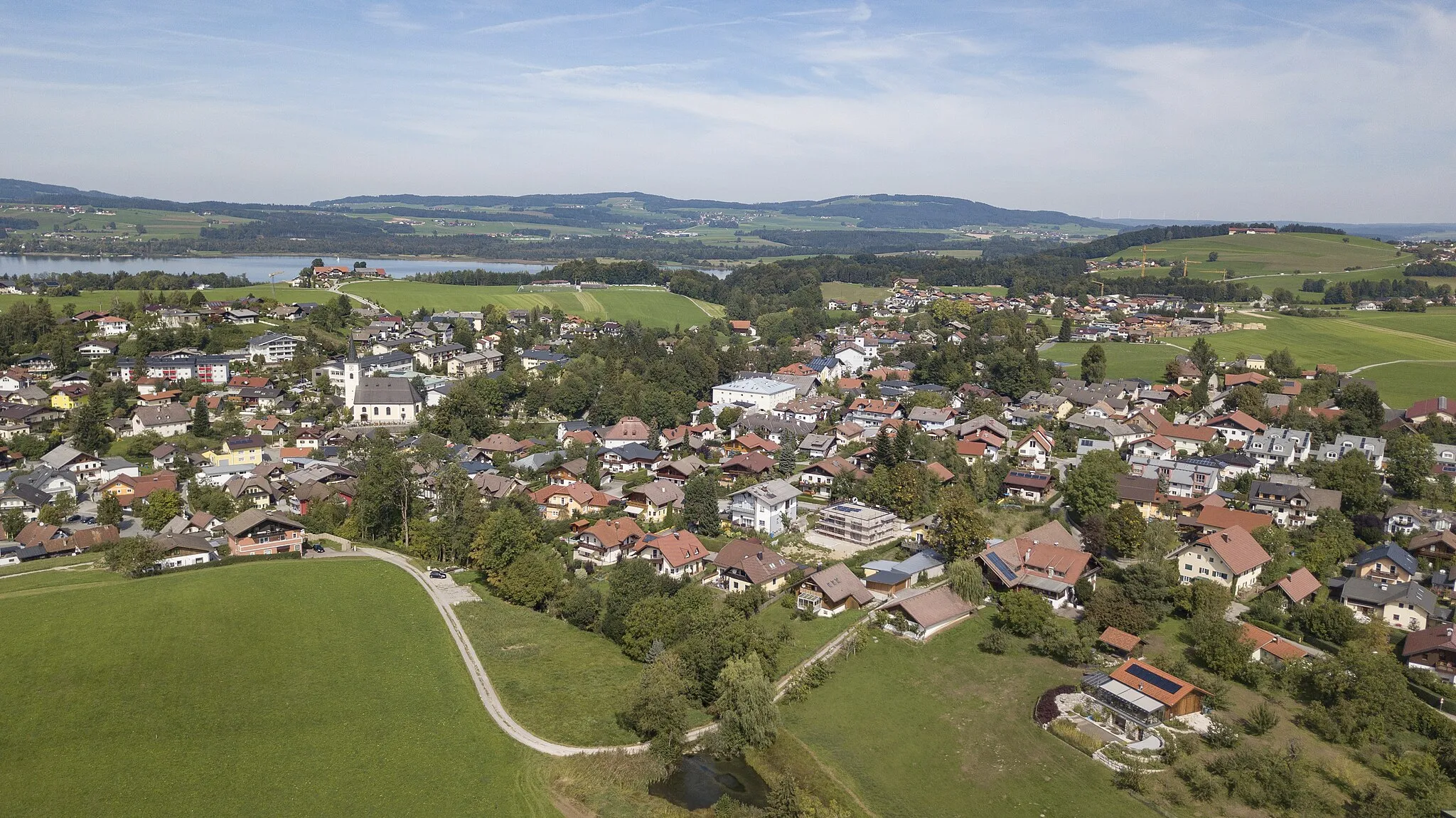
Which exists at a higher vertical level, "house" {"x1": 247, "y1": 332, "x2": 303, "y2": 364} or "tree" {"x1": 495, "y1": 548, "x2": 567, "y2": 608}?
"house" {"x1": 247, "y1": 332, "x2": 303, "y2": 364}

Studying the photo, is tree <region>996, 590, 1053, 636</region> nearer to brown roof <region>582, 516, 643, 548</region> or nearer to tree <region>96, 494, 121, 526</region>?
brown roof <region>582, 516, 643, 548</region>

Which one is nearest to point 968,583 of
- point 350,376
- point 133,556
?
point 133,556

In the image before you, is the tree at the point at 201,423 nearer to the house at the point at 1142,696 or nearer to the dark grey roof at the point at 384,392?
the dark grey roof at the point at 384,392

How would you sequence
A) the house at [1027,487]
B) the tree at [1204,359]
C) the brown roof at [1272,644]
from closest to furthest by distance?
1. the brown roof at [1272,644]
2. the house at [1027,487]
3. the tree at [1204,359]

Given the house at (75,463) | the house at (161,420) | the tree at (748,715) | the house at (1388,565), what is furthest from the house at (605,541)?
the house at (161,420)

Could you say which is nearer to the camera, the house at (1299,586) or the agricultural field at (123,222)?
the house at (1299,586)

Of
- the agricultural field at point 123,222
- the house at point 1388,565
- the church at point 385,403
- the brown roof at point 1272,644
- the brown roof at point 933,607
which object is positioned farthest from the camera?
the agricultural field at point 123,222

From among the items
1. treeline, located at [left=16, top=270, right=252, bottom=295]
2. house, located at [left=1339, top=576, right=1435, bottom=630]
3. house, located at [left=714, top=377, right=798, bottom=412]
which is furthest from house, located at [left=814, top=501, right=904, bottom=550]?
treeline, located at [left=16, top=270, right=252, bottom=295]
